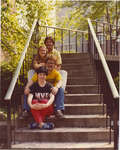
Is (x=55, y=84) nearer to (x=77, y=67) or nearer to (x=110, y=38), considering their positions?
(x=77, y=67)

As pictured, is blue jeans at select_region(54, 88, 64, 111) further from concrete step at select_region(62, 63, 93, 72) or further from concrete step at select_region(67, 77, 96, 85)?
concrete step at select_region(62, 63, 93, 72)

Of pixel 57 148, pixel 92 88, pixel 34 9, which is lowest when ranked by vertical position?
pixel 57 148

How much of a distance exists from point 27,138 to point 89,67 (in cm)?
308

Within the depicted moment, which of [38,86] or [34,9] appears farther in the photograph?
[34,9]

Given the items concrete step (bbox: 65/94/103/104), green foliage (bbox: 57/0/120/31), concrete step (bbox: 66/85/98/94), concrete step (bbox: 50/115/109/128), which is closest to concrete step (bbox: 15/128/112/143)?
concrete step (bbox: 50/115/109/128)

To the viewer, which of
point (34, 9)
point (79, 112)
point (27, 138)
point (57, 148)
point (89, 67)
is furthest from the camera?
point (34, 9)

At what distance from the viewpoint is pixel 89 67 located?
22.8 ft

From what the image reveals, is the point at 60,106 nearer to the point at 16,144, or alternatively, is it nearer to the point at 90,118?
the point at 90,118

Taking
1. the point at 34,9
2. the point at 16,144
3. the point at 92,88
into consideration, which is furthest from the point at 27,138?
the point at 34,9

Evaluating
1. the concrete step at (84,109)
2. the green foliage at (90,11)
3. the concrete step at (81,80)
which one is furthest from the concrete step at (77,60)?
the green foliage at (90,11)

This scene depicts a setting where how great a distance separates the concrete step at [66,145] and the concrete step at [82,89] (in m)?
1.67

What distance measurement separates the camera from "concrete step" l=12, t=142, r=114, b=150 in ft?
13.2

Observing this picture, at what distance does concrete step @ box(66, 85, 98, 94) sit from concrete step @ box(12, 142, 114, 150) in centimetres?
167

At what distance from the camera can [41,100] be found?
179 inches
